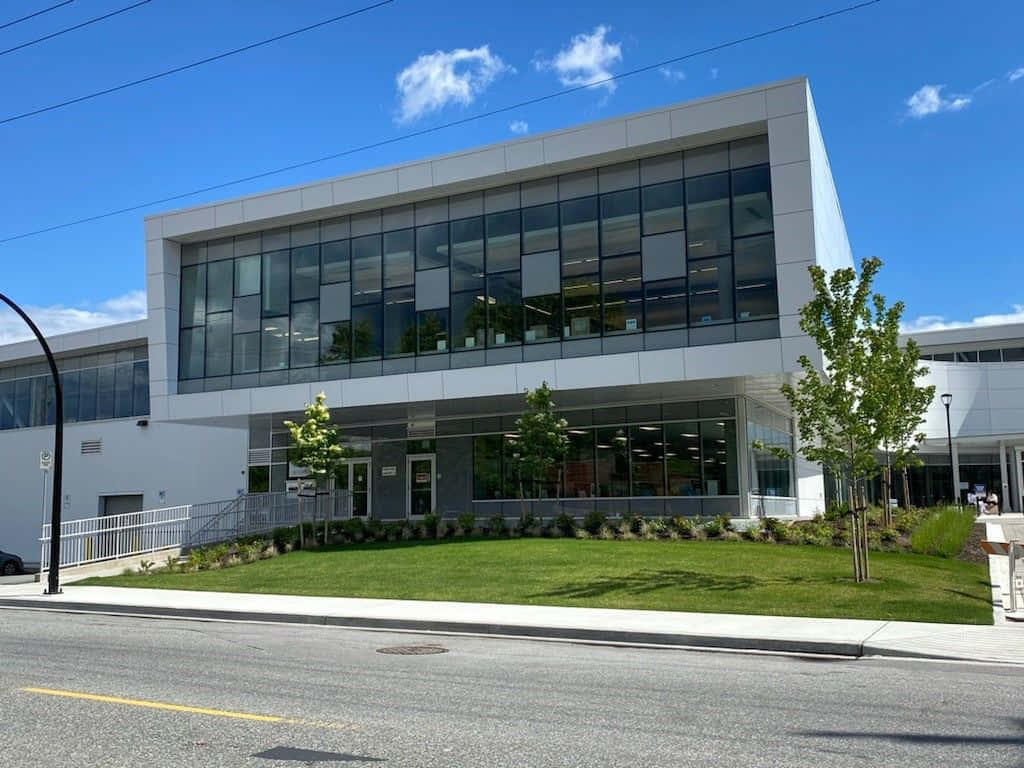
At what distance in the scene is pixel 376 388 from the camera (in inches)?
1200

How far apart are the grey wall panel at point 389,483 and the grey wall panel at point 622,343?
10121 mm

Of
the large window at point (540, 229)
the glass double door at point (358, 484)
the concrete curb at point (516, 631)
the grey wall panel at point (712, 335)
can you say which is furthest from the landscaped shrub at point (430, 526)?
the concrete curb at point (516, 631)

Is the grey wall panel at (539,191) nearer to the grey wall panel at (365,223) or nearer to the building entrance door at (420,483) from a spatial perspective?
the grey wall panel at (365,223)

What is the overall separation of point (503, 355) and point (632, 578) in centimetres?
1187

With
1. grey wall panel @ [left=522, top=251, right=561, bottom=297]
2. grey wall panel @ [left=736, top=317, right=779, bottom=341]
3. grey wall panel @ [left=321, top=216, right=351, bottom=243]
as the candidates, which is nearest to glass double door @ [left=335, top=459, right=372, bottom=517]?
grey wall panel @ [left=321, top=216, right=351, bottom=243]

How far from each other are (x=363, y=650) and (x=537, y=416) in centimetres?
1558

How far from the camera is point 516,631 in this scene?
Result: 13.8 metres

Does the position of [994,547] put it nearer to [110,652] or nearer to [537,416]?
[110,652]

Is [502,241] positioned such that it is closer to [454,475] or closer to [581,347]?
[581,347]

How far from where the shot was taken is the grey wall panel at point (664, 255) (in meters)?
27.1

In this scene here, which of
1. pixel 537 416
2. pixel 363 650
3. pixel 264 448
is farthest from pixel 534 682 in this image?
pixel 264 448

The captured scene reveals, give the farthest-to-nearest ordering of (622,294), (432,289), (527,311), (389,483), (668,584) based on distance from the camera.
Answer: (389,483) < (432,289) < (527,311) < (622,294) < (668,584)

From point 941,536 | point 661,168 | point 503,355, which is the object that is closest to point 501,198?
point 503,355

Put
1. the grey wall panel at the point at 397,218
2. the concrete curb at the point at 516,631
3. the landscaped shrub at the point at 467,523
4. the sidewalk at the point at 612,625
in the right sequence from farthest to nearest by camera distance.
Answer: the grey wall panel at the point at 397,218 → the landscaped shrub at the point at 467,523 → the concrete curb at the point at 516,631 → the sidewalk at the point at 612,625
